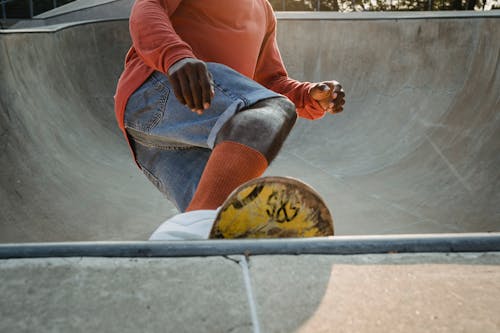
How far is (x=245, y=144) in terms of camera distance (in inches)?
64.6

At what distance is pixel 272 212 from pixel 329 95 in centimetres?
111

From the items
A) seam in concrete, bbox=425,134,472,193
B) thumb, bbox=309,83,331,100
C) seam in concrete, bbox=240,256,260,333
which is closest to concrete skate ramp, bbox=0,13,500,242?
seam in concrete, bbox=425,134,472,193

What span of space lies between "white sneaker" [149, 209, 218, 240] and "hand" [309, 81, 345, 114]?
1.12 m

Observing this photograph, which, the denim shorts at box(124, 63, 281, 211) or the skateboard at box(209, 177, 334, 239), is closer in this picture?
the skateboard at box(209, 177, 334, 239)

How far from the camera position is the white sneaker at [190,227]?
56.1 inches

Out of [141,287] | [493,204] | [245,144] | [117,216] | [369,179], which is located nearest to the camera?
[141,287]

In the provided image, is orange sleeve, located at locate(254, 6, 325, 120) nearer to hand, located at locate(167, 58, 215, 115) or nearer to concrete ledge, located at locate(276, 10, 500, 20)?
hand, located at locate(167, 58, 215, 115)

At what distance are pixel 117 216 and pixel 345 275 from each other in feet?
13.0

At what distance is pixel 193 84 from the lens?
167cm

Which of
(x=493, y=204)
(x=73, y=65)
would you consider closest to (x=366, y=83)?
(x=493, y=204)

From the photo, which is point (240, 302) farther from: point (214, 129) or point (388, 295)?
point (214, 129)

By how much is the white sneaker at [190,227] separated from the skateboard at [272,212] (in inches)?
1.3

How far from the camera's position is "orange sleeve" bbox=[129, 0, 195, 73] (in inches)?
70.9

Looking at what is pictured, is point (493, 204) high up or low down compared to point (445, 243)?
down
